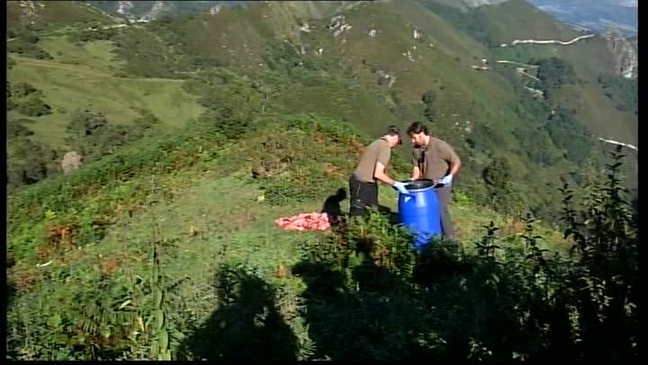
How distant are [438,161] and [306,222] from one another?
6.50ft

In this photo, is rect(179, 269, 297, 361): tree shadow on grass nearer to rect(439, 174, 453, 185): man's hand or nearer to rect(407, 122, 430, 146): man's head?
rect(439, 174, 453, 185): man's hand

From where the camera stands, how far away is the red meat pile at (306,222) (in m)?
8.20

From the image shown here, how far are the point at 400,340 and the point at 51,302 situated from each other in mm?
2249

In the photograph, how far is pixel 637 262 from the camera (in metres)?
3.35

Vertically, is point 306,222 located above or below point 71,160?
above

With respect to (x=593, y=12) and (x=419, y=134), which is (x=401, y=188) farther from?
(x=593, y=12)

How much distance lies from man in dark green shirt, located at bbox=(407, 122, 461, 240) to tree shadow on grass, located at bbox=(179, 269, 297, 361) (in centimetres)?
245

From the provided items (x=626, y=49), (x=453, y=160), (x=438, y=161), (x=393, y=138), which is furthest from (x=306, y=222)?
(x=626, y=49)

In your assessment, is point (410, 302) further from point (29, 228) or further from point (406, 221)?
point (29, 228)

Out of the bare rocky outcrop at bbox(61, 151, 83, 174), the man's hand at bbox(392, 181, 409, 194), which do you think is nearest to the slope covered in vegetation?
the man's hand at bbox(392, 181, 409, 194)

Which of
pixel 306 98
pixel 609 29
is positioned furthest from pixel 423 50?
pixel 609 29

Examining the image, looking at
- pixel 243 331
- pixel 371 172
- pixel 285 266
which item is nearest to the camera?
pixel 243 331

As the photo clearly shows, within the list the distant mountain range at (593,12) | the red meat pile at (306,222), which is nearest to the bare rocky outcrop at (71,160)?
the red meat pile at (306,222)

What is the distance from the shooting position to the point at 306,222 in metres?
8.46
